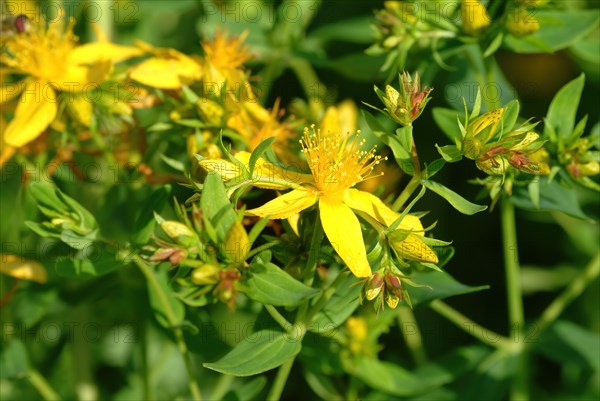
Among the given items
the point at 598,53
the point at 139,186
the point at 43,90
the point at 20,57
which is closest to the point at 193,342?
the point at 139,186

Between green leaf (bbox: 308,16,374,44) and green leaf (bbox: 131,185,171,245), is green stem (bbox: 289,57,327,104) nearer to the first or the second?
green leaf (bbox: 308,16,374,44)

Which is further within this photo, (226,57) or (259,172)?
(226,57)

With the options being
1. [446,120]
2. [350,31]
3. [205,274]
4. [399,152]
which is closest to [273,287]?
[205,274]

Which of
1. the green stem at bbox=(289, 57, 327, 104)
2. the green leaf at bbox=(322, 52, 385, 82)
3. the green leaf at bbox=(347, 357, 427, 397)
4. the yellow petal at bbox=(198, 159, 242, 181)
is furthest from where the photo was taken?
the green stem at bbox=(289, 57, 327, 104)

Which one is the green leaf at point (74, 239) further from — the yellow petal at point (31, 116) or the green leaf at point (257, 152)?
the green leaf at point (257, 152)

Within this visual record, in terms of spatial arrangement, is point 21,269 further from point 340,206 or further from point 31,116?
point 340,206

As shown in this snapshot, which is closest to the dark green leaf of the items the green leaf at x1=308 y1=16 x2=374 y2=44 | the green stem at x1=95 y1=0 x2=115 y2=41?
the green leaf at x1=308 y1=16 x2=374 y2=44

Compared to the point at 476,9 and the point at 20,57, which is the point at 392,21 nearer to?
the point at 476,9
